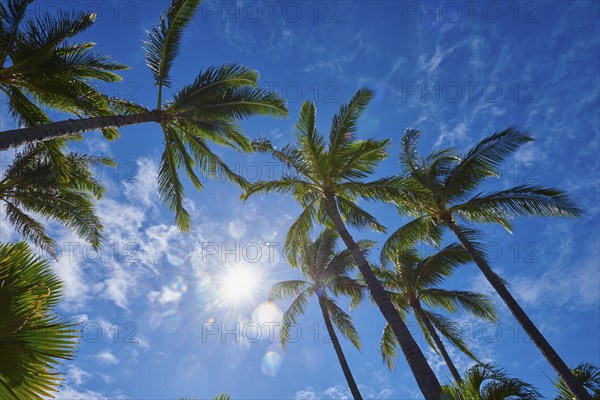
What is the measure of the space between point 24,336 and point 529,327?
10.9 meters

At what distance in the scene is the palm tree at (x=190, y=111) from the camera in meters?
9.48

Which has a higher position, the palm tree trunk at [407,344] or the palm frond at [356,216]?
the palm frond at [356,216]

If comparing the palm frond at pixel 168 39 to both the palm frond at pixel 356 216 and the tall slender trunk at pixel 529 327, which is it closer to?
the palm frond at pixel 356 216

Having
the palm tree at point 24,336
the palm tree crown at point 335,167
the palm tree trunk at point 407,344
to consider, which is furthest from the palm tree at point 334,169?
the palm tree at point 24,336

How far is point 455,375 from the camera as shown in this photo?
14289mm

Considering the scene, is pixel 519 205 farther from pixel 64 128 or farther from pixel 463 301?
pixel 64 128

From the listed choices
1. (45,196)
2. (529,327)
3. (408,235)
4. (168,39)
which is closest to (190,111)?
(168,39)

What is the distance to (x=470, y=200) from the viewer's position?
1182 cm

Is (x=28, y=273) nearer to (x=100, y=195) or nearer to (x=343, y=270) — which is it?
(x=100, y=195)

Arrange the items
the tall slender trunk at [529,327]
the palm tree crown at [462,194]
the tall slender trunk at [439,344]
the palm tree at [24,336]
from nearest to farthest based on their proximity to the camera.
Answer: the palm tree at [24,336]
the tall slender trunk at [529,327]
the palm tree crown at [462,194]
the tall slender trunk at [439,344]

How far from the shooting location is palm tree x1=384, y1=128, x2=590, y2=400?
33.3 feet

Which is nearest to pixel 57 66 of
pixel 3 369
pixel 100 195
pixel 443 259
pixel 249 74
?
pixel 249 74

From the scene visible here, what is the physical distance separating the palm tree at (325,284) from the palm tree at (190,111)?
251 inches

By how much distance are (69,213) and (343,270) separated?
38.3ft
